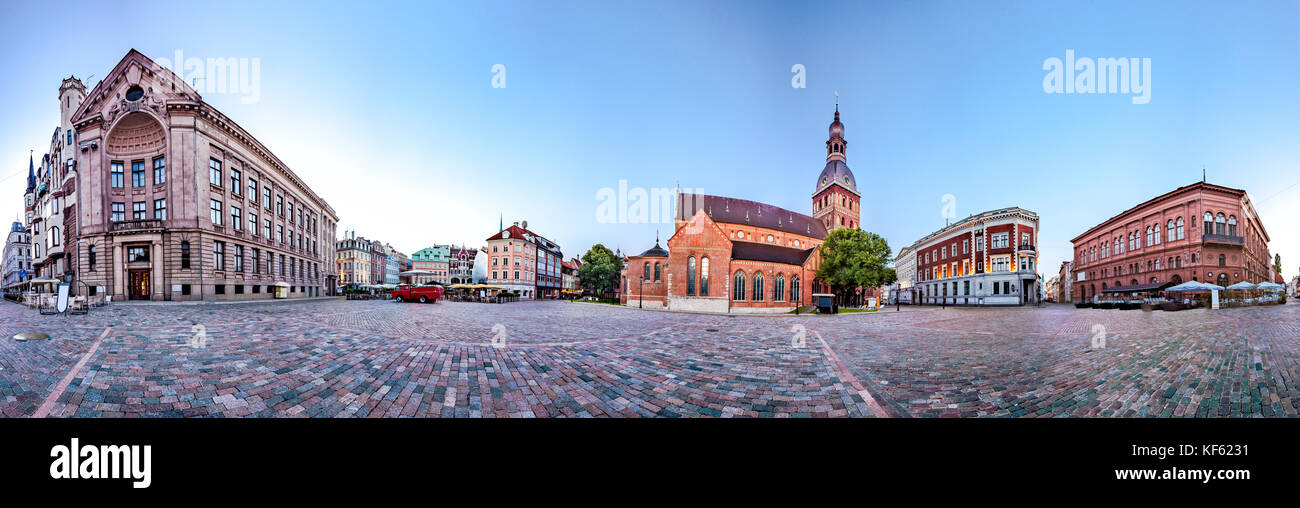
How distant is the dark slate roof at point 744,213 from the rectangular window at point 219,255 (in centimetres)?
3215

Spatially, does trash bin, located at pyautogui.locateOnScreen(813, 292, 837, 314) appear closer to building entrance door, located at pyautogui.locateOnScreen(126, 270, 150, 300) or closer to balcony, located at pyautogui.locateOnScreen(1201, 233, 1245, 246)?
balcony, located at pyautogui.locateOnScreen(1201, 233, 1245, 246)

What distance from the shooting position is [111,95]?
1412 cm

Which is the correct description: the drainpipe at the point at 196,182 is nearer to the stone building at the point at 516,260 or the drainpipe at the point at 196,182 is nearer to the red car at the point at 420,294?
the red car at the point at 420,294

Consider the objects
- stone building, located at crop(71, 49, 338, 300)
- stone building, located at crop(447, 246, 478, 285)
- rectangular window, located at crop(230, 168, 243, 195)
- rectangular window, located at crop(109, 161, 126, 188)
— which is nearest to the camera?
stone building, located at crop(71, 49, 338, 300)

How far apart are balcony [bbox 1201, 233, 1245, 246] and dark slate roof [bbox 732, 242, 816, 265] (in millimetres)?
18606

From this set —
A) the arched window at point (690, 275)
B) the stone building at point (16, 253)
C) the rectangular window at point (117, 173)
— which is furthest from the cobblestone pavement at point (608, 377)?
the stone building at point (16, 253)

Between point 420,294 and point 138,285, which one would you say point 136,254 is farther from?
point 420,294

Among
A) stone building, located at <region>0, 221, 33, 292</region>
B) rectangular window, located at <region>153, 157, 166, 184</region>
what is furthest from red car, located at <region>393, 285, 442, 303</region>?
stone building, located at <region>0, 221, 33, 292</region>

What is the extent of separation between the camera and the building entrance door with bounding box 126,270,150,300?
1955 cm

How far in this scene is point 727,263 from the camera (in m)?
26.9

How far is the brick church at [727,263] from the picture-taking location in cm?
2698
